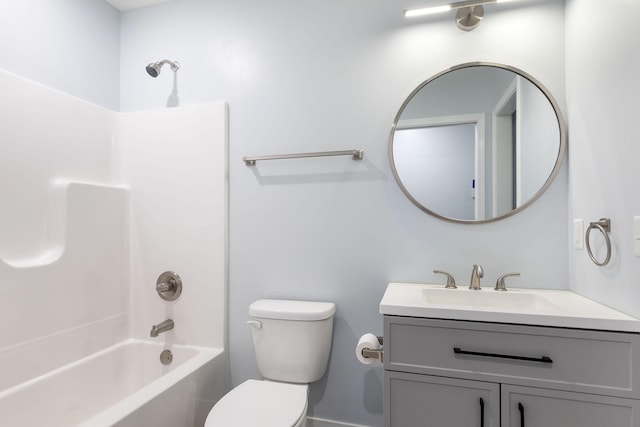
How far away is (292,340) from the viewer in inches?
62.5

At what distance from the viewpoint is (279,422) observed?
1229mm

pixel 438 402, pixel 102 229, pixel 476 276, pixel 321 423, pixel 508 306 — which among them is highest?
pixel 102 229

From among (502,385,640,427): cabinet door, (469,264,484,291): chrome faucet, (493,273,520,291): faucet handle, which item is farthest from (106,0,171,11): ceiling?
(502,385,640,427): cabinet door

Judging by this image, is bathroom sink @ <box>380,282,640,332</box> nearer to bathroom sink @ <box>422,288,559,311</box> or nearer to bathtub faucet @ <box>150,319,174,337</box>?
bathroom sink @ <box>422,288,559,311</box>

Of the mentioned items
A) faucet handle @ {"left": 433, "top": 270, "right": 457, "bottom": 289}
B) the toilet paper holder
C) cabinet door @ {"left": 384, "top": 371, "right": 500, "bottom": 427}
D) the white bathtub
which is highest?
faucet handle @ {"left": 433, "top": 270, "right": 457, "bottom": 289}

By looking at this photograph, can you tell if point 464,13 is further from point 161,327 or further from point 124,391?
point 124,391

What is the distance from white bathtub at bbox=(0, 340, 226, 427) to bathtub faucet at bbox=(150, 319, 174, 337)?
13cm

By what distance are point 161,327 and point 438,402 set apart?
1506 millimetres

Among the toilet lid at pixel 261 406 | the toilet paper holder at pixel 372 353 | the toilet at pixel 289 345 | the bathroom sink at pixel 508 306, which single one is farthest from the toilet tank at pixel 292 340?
the bathroom sink at pixel 508 306

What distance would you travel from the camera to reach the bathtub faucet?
1.82m

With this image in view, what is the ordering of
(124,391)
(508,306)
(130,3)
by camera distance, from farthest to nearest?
1. (130,3)
2. (124,391)
3. (508,306)

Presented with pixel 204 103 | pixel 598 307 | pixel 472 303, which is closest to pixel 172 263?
pixel 204 103

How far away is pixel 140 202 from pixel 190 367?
105 centimetres

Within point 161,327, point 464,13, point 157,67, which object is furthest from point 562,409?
point 157,67
